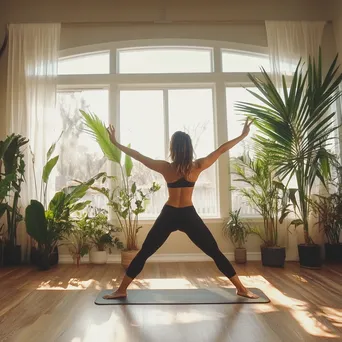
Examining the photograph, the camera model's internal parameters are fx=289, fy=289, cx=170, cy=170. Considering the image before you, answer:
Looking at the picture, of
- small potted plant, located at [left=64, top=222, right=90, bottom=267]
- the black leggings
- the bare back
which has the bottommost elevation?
small potted plant, located at [left=64, top=222, right=90, bottom=267]

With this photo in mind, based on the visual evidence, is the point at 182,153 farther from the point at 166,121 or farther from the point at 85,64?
the point at 85,64

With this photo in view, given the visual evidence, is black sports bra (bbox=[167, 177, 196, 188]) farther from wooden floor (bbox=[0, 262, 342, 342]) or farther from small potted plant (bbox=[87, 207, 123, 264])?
small potted plant (bbox=[87, 207, 123, 264])

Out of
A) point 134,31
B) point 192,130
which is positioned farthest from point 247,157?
point 134,31

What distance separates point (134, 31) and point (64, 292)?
363 centimetres

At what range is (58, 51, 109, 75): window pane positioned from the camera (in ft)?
14.3

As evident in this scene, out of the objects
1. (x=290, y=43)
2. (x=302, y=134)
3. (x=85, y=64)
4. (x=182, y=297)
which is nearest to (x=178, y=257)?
(x=182, y=297)

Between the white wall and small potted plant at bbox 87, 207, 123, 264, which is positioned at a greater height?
the white wall

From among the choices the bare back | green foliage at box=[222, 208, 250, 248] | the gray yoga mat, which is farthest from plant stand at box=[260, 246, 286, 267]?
the bare back

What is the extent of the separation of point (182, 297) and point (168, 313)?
1.18 feet

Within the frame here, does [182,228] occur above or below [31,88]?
below

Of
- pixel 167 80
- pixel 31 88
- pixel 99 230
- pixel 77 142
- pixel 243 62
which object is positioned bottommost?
pixel 99 230

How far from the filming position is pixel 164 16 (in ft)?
14.0

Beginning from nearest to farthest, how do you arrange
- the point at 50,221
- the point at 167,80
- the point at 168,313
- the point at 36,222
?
the point at 168,313, the point at 36,222, the point at 50,221, the point at 167,80

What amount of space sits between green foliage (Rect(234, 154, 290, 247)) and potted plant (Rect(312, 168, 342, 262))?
409mm
